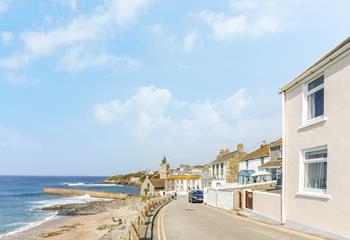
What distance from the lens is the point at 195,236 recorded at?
15.0 meters

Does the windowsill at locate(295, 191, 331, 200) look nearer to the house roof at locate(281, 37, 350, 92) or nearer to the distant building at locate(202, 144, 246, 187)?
the house roof at locate(281, 37, 350, 92)

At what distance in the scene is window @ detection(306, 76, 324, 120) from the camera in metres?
14.4

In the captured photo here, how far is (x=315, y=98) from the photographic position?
15.1 meters

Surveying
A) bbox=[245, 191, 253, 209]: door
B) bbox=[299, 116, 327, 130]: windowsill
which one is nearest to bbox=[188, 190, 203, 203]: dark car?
bbox=[245, 191, 253, 209]: door

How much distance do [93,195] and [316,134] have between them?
10733 centimetres

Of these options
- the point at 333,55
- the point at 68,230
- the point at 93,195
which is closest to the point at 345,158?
the point at 333,55

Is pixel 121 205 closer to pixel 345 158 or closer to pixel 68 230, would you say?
pixel 68 230

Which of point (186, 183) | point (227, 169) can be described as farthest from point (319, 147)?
point (186, 183)

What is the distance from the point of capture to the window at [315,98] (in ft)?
47.4

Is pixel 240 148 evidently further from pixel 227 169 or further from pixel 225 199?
pixel 225 199

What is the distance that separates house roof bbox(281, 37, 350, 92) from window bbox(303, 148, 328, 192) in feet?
9.51

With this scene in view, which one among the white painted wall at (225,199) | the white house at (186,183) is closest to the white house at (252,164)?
the white painted wall at (225,199)

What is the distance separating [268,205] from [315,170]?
5.55 metres

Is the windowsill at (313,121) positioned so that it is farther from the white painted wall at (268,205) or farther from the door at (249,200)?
the door at (249,200)
